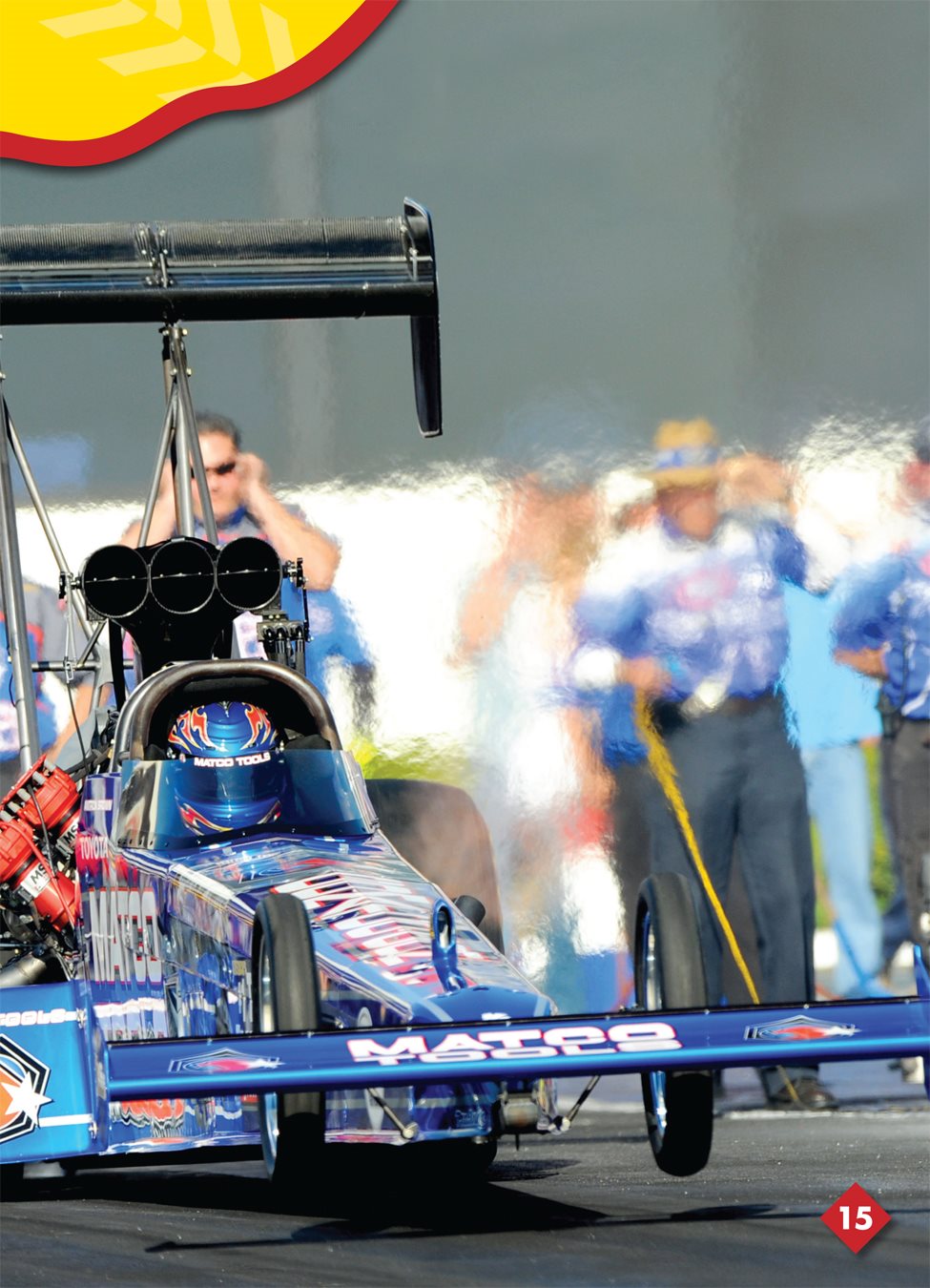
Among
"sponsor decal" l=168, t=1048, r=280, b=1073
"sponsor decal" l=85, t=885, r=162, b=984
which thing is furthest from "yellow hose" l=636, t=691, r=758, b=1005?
"sponsor decal" l=168, t=1048, r=280, b=1073

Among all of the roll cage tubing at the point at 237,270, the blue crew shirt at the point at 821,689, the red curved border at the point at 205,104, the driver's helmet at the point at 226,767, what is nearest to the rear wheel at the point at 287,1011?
the driver's helmet at the point at 226,767

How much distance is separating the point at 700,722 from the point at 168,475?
3.43 m

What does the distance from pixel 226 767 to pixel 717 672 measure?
172 inches

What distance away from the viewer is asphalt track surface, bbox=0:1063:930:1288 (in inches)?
177

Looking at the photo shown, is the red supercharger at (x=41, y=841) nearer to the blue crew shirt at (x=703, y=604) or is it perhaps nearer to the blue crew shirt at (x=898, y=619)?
the blue crew shirt at (x=703, y=604)

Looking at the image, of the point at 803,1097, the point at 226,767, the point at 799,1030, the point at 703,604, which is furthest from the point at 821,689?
the point at 799,1030

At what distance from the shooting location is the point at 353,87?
1123 centimetres

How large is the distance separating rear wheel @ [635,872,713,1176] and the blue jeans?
4.94m

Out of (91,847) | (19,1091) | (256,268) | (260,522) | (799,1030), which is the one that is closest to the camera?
(799,1030)

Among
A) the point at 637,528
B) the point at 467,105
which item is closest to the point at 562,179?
the point at 467,105

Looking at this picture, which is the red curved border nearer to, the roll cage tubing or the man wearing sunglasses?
the man wearing sunglasses

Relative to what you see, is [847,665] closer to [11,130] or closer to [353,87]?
[353,87]

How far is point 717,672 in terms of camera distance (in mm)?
10258

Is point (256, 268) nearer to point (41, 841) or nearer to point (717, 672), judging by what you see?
point (41, 841)
